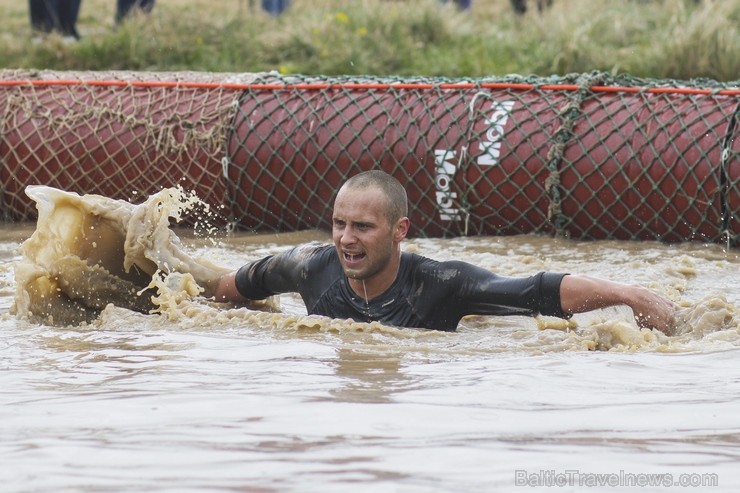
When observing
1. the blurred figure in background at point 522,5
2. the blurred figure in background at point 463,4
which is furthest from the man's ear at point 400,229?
the blurred figure in background at point 463,4

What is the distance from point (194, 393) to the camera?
4035 millimetres

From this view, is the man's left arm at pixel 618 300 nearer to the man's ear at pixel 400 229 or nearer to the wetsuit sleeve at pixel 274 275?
the man's ear at pixel 400 229

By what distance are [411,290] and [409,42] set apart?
7.13m

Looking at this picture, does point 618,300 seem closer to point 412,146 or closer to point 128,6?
point 412,146

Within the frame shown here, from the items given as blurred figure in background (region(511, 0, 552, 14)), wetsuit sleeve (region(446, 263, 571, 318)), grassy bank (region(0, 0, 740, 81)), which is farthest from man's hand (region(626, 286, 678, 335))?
blurred figure in background (region(511, 0, 552, 14))

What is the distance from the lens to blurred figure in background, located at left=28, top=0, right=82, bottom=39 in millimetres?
12383

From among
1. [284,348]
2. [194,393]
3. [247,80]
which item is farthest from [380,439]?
[247,80]

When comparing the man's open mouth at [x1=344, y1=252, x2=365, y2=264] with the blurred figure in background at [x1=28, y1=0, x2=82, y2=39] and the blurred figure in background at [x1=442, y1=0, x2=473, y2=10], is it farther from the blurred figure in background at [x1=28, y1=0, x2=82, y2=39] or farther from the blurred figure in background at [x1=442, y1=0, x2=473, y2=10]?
the blurred figure in background at [x1=442, y1=0, x2=473, y2=10]

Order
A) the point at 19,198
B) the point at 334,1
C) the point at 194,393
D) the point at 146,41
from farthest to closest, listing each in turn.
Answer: the point at 334,1 < the point at 146,41 < the point at 19,198 < the point at 194,393

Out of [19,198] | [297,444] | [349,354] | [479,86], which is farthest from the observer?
[19,198]

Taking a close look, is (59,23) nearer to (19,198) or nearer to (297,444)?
(19,198)

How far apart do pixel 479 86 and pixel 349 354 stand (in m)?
4.13

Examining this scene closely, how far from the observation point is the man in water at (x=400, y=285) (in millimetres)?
5094

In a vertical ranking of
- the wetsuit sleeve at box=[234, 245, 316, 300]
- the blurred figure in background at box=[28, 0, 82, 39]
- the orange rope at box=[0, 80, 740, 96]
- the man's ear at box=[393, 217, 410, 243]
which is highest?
the blurred figure in background at box=[28, 0, 82, 39]
